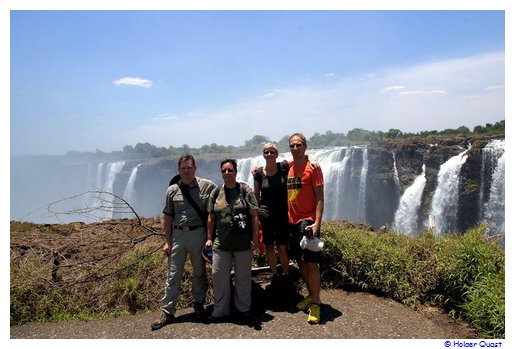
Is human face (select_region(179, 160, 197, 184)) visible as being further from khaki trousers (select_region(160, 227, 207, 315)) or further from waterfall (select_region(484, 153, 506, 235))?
waterfall (select_region(484, 153, 506, 235))

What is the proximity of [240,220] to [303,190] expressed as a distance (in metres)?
0.68

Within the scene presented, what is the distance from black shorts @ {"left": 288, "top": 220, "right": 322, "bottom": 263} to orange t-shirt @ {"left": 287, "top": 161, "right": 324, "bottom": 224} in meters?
0.09

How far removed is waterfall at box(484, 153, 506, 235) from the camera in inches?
767

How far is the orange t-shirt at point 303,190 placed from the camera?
3.67 m

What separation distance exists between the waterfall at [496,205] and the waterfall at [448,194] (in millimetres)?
1675

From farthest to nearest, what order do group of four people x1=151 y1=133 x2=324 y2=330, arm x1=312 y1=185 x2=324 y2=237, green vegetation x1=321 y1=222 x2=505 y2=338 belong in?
green vegetation x1=321 y1=222 x2=505 y2=338
group of four people x1=151 y1=133 x2=324 y2=330
arm x1=312 y1=185 x2=324 y2=237

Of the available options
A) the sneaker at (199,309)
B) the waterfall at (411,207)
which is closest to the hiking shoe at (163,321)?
the sneaker at (199,309)

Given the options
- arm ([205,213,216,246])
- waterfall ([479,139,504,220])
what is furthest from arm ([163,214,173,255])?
waterfall ([479,139,504,220])

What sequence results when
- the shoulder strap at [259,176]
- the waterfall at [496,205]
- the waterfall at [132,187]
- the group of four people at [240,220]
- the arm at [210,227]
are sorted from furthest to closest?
the waterfall at [132,187], the waterfall at [496,205], the shoulder strap at [259,176], the arm at [210,227], the group of four people at [240,220]

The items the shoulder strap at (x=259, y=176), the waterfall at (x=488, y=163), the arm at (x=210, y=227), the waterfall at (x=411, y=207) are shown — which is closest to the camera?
the arm at (x=210, y=227)

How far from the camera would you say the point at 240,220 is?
373 centimetres

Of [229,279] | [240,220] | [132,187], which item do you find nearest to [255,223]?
[240,220]

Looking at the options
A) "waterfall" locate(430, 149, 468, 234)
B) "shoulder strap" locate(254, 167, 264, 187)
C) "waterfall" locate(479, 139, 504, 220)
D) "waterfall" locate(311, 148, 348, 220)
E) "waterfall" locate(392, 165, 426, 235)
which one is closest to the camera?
"shoulder strap" locate(254, 167, 264, 187)

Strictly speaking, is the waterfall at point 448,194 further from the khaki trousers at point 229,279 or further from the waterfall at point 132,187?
the waterfall at point 132,187
